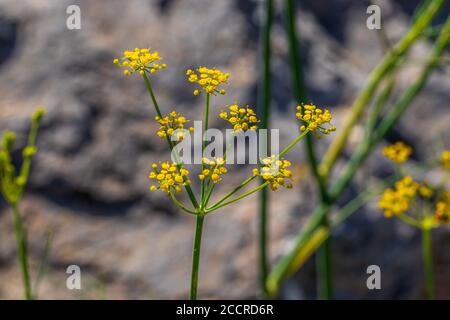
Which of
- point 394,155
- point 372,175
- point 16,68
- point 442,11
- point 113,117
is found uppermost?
point 442,11

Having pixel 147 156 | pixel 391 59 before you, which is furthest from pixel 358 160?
pixel 147 156

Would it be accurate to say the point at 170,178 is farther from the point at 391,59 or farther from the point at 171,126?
the point at 391,59

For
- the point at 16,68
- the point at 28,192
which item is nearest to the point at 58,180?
the point at 28,192

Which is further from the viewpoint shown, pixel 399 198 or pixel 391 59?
pixel 391 59

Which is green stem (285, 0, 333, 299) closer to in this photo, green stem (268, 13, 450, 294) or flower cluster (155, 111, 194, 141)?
green stem (268, 13, 450, 294)

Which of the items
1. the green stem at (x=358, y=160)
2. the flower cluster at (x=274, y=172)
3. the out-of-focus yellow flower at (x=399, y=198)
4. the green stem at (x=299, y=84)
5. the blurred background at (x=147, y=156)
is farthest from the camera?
the blurred background at (x=147, y=156)

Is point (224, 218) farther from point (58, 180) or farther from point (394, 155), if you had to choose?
point (394, 155)

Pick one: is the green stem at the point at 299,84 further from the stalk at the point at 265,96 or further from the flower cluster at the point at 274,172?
the flower cluster at the point at 274,172

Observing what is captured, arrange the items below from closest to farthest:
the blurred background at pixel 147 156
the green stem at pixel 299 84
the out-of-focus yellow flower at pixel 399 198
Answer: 1. the out-of-focus yellow flower at pixel 399 198
2. the green stem at pixel 299 84
3. the blurred background at pixel 147 156

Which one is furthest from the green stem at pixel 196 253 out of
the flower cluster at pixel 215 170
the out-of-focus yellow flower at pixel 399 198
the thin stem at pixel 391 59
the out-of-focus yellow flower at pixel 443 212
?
the thin stem at pixel 391 59
